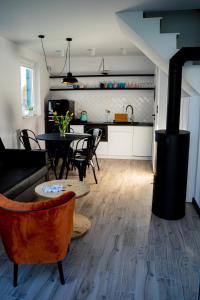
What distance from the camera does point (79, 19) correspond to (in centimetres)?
367

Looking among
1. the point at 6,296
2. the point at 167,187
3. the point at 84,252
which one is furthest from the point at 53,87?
the point at 6,296

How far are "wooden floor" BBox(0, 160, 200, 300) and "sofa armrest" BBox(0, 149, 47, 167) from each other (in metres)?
0.91

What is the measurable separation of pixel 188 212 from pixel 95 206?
126cm

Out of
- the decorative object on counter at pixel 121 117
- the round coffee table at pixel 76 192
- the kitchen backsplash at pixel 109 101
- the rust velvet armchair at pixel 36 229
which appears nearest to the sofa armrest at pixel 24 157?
the round coffee table at pixel 76 192

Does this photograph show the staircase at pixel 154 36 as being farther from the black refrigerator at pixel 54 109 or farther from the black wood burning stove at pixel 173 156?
the black refrigerator at pixel 54 109

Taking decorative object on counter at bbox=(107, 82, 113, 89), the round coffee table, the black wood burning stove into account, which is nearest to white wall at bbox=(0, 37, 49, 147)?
decorative object on counter at bbox=(107, 82, 113, 89)

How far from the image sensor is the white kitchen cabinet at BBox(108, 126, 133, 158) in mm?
6457

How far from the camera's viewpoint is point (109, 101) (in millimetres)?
6973

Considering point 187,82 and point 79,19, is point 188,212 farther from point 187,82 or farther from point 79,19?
point 79,19

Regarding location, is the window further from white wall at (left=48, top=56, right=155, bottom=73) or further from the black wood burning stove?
the black wood burning stove

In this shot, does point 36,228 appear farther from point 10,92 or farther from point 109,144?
point 109,144

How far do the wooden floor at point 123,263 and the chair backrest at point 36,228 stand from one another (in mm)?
265

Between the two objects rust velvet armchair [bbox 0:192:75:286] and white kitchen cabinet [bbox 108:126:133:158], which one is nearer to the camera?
rust velvet armchair [bbox 0:192:75:286]

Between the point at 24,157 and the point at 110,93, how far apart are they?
360 cm
